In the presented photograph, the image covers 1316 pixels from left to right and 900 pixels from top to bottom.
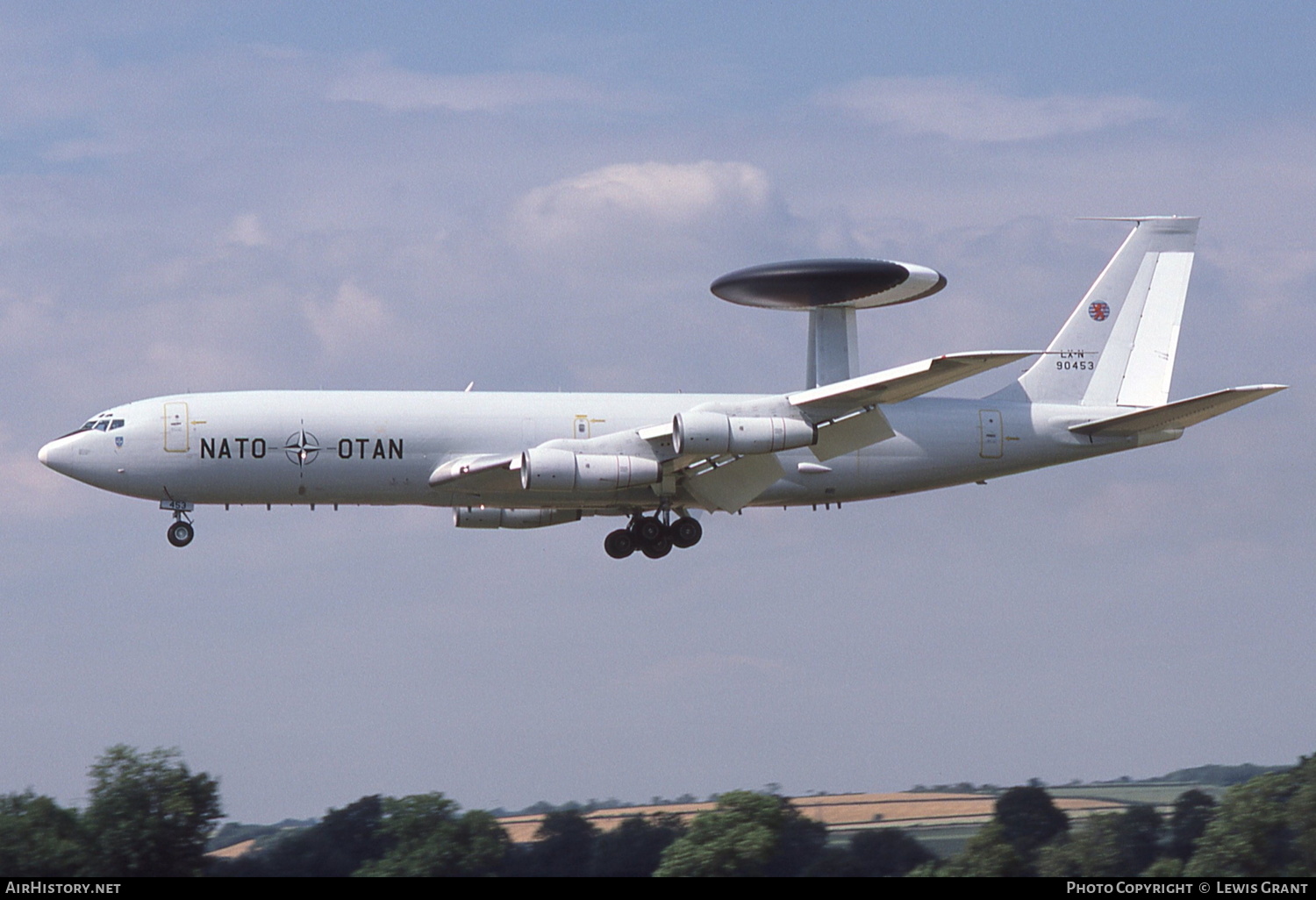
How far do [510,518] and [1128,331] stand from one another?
21.4m

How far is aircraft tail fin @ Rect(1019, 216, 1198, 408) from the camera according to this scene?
5703 centimetres

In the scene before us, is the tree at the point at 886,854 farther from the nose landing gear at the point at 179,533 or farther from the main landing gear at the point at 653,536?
the nose landing gear at the point at 179,533

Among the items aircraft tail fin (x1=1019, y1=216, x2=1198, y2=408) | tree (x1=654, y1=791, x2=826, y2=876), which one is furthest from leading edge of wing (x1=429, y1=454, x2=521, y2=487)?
aircraft tail fin (x1=1019, y1=216, x2=1198, y2=408)

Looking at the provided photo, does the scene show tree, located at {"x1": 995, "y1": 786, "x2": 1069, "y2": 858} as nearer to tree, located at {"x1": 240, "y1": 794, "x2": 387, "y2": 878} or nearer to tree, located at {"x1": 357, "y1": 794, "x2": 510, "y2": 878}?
tree, located at {"x1": 357, "y1": 794, "x2": 510, "y2": 878}

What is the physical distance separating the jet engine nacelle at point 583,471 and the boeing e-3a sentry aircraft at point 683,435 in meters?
0.06

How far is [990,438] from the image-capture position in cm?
5481

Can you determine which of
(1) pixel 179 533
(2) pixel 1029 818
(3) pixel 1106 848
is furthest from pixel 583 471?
(2) pixel 1029 818

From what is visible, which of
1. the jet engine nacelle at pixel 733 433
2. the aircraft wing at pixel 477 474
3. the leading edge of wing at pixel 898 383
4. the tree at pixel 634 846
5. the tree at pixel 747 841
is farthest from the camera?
the tree at pixel 634 846

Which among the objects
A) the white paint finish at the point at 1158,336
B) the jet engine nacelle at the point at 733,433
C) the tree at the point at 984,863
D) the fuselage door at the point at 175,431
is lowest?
the tree at the point at 984,863

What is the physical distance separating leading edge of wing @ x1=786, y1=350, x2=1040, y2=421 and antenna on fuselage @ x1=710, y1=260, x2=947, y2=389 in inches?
170

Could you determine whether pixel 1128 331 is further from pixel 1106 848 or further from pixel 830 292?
pixel 1106 848

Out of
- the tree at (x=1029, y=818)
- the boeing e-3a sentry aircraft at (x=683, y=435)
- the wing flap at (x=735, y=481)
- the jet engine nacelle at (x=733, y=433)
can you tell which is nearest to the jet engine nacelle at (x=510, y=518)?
the boeing e-3a sentry aircraft at (x=683, y=435)

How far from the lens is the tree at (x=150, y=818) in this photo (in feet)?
176
